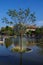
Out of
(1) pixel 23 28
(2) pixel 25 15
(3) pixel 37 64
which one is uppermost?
(2) pixel 25 15

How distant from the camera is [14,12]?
18.8 meters

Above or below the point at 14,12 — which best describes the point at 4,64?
below

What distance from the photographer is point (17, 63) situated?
1157 cm

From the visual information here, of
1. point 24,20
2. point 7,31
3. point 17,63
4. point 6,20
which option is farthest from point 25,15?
point 7,31

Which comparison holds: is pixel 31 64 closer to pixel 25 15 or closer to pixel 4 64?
pixel 4 64

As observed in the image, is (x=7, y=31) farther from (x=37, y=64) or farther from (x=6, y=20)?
(x=37, y=64)

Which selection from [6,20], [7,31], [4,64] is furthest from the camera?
[7,31]

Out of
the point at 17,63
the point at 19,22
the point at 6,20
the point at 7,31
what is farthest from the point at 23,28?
the point at 7,31

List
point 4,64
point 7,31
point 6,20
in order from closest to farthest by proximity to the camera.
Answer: point 4,64 → point 6,20 → point 7,31

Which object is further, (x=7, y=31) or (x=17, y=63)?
(x=7, y=31)

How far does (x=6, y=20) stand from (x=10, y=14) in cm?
74

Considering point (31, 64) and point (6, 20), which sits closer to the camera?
point (31, 64)

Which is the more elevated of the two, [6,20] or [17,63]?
[6,20]

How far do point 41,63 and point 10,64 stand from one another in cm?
198
